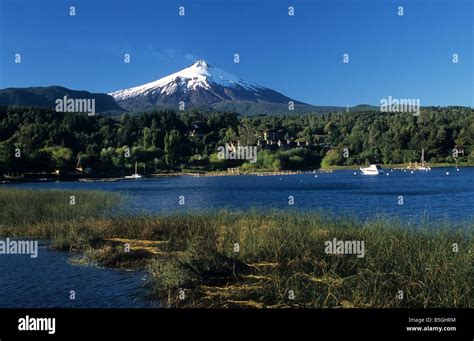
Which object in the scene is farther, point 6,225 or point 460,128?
point 460,128

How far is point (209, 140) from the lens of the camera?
395 ft

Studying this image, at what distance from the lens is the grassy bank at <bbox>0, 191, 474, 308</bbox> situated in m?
8.41

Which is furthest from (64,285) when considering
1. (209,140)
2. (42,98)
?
(42,98)

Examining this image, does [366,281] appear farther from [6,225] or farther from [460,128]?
[460,128]

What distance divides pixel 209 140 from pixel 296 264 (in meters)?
110

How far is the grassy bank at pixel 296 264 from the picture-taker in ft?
27.6

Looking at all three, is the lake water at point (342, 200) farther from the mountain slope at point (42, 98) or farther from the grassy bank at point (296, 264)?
the mountain slope at point (42, 98)

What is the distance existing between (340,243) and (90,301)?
579 centimetres

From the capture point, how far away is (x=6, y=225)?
2052cm

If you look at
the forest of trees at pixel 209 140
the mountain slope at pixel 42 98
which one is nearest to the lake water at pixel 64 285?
the forest of trees at pixel 209 140

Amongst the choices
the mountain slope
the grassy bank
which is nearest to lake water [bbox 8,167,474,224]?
the grassy bank

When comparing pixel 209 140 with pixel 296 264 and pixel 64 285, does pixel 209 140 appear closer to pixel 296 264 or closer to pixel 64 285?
pixel 64 285

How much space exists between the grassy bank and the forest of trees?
220ft
